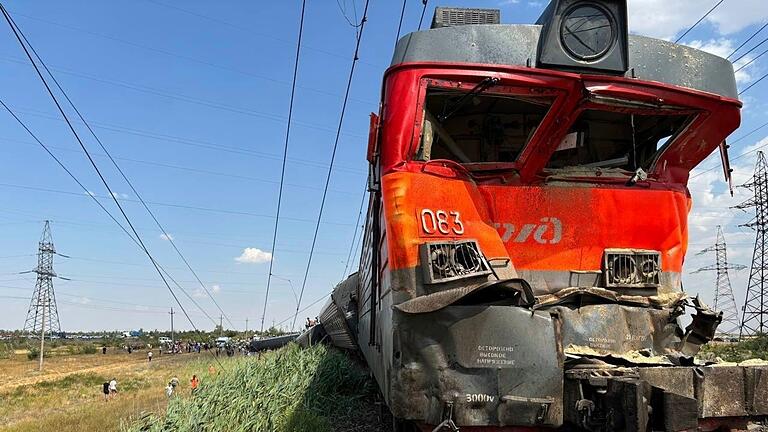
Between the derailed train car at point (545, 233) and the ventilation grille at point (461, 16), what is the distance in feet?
0.05

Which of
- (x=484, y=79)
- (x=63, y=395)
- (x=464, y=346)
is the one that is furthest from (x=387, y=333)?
(x=63, y=395)

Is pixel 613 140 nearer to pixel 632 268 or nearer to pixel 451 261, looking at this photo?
pixel 632 268

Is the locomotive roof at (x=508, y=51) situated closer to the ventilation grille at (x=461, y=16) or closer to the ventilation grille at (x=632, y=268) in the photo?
the ventilation grille at (x=461, y=16)

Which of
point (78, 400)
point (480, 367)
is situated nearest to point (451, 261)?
point (480, 367)

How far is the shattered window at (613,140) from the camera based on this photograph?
5637mm

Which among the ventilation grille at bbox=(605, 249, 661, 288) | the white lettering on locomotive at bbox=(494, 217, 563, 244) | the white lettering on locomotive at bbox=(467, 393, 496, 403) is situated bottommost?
the white lettering on locomotive at bbox=(467, 393, 496, 403)

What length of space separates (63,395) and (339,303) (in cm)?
2438

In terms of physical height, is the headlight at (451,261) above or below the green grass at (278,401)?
above

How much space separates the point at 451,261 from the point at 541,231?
1.02 metres

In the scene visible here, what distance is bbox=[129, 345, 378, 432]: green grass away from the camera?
26.0ft

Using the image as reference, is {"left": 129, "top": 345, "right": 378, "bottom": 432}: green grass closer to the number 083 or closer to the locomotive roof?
the number 083

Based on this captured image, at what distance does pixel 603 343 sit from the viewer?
4621 mm

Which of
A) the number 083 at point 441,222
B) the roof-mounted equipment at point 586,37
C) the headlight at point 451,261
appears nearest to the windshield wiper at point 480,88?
the roof-mounted equipment at point 586,37

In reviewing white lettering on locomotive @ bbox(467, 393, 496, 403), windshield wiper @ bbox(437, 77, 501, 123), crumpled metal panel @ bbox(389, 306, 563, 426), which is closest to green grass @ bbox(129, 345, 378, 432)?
crumpled metal panel @ bbox(389, 306, 563, 426)
